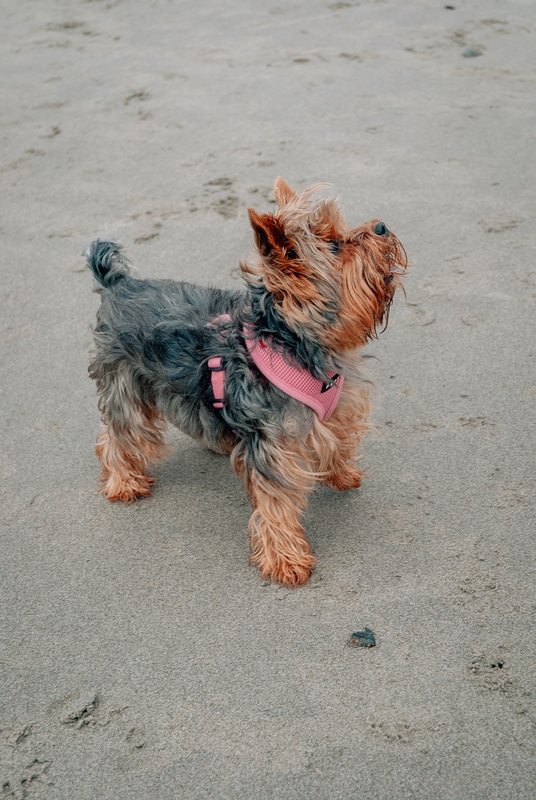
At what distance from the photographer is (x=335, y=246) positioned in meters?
2.90

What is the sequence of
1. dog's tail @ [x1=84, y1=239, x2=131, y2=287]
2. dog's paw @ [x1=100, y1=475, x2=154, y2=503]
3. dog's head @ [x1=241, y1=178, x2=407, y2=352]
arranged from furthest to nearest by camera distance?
dog's paw @ [x1=100, y1=475, x2=154, y2=503] < dog's tail @ [x1=84, y1=239, x2=131, y2=287] < dog's head @ [x1=241, y1=178, x2=407, y2=352]

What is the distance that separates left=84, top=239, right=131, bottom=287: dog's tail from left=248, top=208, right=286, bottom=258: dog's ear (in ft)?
3.56

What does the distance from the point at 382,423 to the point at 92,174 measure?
13.4ft

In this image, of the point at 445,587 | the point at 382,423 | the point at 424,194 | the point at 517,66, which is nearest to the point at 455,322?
the point at 382,423

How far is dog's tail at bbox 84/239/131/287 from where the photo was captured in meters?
3.58

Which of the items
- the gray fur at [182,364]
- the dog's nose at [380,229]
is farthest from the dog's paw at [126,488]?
the dog's nose at [380,229]

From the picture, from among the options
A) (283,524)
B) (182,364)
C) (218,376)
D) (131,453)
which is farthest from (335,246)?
(131,453)

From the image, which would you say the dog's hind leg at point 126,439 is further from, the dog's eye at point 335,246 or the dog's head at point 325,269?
the dog's eye at point 335,246

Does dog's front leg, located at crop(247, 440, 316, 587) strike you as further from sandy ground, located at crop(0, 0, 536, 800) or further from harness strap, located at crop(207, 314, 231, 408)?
harness strap, located at crop(207, 314, 231, 408)

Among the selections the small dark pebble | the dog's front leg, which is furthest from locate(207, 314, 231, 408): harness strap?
the small dark pebble

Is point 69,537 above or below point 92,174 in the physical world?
below

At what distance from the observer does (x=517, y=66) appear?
7.58 metres

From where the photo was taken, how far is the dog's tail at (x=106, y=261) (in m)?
3.58

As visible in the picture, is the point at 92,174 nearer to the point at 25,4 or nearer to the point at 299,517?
the point at 299,517
